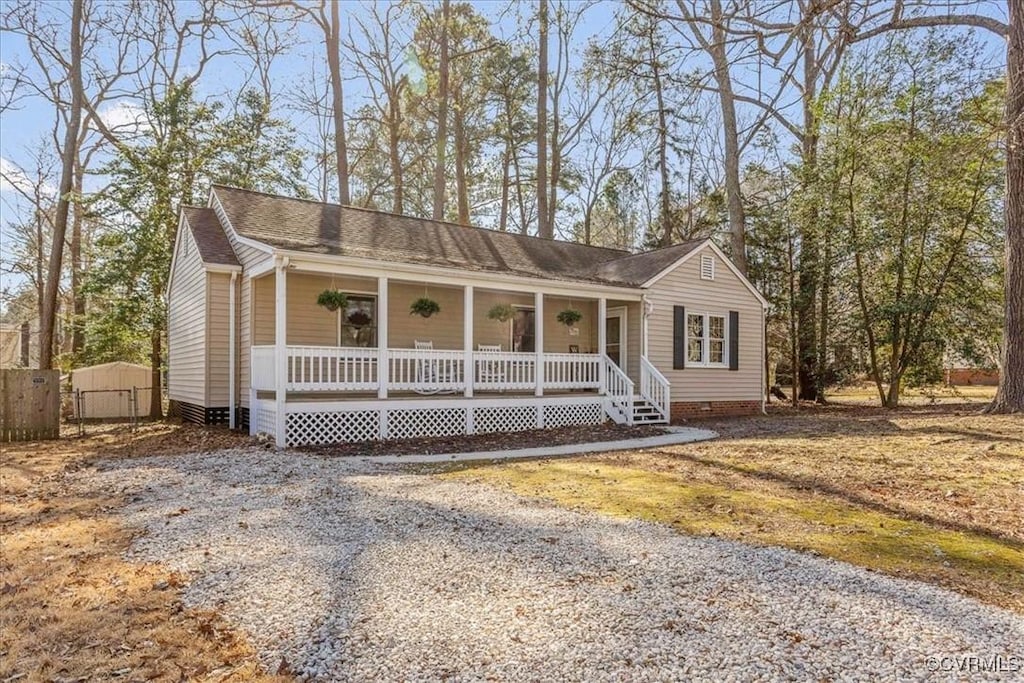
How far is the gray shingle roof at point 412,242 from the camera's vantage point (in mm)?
11570

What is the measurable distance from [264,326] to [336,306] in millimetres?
2008

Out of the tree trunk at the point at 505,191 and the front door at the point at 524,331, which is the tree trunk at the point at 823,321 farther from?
the tree trunk at the point at 505,191

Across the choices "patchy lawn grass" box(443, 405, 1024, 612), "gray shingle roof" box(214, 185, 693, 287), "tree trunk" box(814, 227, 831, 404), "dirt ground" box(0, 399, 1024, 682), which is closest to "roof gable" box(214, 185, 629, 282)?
"gray shingle roof" box(214, 185, 693, 287)

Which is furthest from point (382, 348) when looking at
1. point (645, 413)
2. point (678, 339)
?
point (678, 339)

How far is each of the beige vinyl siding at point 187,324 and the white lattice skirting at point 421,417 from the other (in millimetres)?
2856

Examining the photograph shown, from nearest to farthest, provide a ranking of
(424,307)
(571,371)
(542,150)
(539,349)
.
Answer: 1. (424,307)
2. (539,349)
3. (571,371)
4. (542,150)

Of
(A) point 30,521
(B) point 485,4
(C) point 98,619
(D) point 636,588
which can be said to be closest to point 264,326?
(A) point 30,521

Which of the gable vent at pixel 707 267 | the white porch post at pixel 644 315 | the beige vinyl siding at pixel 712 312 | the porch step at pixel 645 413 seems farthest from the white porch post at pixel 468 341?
the gable vent at pixel 707 267

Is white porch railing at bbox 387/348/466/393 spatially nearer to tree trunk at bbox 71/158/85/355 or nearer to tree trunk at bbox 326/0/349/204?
tree trunk at bbox 326/0/349/204

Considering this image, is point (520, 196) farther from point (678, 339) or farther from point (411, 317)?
point (411, 317)

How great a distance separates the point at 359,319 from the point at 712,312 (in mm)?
8751

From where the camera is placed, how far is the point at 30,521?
5.67 metres

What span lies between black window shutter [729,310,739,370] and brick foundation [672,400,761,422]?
0.99 meters

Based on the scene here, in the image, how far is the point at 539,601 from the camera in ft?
11.7
